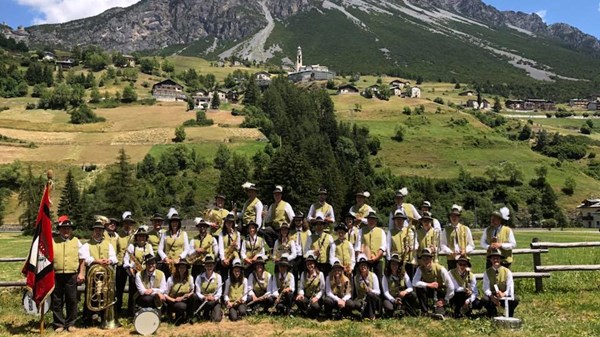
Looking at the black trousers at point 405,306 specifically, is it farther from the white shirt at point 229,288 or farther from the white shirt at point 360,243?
the white shirt at point 229,288

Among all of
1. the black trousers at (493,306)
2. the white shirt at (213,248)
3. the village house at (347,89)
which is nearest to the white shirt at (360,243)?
the black trousers at (493,306)

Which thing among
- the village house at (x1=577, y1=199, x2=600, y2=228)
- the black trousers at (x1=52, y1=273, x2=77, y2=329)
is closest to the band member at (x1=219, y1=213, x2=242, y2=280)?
the black trousers at (x1=52, y1=273, x2=77, y2=329)

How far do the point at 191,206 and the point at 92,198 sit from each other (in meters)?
12.9

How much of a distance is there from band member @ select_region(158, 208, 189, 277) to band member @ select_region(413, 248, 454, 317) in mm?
5393

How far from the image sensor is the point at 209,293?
12125mm

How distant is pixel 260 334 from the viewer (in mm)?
10953

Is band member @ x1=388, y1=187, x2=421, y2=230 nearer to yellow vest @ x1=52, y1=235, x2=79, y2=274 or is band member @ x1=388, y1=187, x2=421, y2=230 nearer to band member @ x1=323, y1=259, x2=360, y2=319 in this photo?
band member @ x1=323, y1=259, x2=360, y2=319

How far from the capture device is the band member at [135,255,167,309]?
11.7 metres

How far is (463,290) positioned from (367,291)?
212cm

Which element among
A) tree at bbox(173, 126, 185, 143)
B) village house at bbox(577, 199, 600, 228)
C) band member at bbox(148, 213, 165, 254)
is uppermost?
band member at bbox(148, 213, 165, 254)

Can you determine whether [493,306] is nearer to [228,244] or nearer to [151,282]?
[228,244]

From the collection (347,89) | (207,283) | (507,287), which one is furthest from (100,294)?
(347,89)

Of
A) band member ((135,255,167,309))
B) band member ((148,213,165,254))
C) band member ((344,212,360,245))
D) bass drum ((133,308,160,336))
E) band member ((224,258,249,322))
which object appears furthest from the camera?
band member ((344,212,360,245))

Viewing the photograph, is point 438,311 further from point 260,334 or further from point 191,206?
point 191,206
